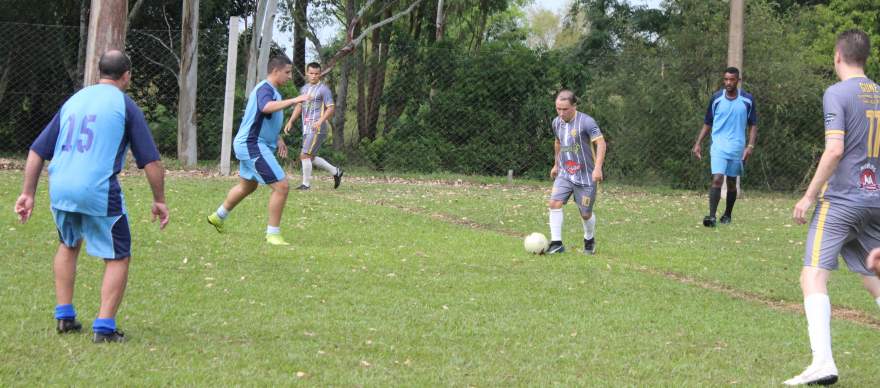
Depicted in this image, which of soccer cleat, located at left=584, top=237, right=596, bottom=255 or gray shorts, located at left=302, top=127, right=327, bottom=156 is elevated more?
gray shorts, located at left=302, top=127, right=327, bottom=156

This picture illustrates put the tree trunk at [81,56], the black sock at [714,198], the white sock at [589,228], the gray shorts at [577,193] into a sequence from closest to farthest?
the gray shorts at [577,193] < the white sock at [589,228] < the black sock at [714,198] < the tree trunk at [81,56]

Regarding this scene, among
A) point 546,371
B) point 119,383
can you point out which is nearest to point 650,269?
point 546,371

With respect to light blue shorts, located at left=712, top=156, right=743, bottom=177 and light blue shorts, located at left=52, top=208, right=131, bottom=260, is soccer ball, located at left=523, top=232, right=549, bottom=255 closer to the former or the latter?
light blue shorts, located at left=712, top=156, right=743, bottom=177

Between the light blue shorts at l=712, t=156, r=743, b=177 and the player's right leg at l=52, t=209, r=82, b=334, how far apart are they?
9.76m

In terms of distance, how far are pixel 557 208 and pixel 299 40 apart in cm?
2071

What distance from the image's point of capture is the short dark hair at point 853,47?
19.0 feet

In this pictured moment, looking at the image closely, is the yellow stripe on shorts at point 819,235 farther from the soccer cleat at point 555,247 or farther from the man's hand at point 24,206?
the soccer cleat at point 555,247

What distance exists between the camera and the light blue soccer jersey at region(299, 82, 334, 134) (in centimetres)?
1609

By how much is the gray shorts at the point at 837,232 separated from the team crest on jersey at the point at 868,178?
13cm

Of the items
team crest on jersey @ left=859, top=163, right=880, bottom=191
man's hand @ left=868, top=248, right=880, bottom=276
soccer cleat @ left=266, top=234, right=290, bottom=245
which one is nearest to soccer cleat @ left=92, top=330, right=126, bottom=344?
man's hand @ left=868, top=248, right=880, bottom=276

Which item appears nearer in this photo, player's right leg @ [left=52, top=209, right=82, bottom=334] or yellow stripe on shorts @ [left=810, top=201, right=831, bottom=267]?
yellow stripe on shorts @ [left=810, top=201, right=831, bottom=267]

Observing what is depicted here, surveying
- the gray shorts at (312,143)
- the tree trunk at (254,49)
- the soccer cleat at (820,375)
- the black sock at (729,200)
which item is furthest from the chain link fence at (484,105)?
the soccer cleat at (820,375)

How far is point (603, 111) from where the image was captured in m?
22.6

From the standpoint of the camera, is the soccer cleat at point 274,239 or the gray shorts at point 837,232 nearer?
the gray shorts at point 837,232
